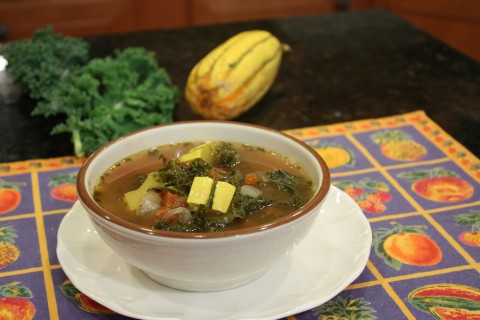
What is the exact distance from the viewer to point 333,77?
2.31m

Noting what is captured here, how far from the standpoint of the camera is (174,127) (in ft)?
4.62

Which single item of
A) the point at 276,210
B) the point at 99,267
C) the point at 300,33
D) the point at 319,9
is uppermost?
the point at 276,210

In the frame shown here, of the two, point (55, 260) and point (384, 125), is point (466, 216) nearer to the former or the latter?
point (384, 125)

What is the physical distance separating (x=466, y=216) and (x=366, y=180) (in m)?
0.28

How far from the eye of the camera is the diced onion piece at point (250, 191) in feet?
3.92

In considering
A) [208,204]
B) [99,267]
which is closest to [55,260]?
[99,267]

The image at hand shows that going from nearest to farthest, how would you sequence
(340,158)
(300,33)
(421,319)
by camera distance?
(421,319) < (340,158) < (300,33)

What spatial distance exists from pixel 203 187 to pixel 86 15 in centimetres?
300

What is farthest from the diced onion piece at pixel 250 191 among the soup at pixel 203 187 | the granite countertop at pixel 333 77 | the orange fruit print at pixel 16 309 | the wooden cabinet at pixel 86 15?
the wooden cabinet at pixel 86 15

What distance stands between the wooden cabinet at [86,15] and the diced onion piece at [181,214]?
9.75 feet

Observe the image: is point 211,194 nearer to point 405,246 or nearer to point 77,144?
point 405,246

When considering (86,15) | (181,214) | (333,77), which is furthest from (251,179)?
(86,15)

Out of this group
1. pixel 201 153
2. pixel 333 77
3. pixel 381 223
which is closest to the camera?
pixel 201 153

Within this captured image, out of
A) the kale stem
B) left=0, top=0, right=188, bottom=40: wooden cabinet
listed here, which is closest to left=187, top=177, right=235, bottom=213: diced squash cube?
the kale stem
